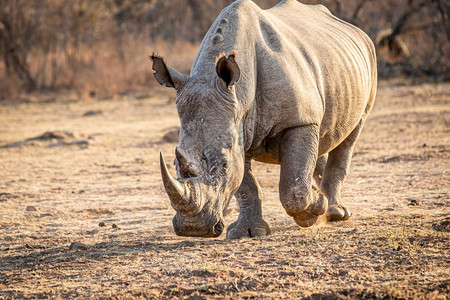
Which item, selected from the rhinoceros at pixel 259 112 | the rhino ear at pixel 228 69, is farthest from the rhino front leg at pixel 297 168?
the rhino ear at pixel 228 69

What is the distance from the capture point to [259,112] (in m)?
4.83

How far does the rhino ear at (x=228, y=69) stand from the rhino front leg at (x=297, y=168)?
73 centimetres

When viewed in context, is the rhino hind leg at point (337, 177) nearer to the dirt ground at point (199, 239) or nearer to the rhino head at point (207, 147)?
the dirt ground at point (199, 239)

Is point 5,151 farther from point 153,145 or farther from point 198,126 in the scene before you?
point 198,126

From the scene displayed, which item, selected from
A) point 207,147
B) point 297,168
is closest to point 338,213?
point 297,168

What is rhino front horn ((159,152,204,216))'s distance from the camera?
13.0 feet

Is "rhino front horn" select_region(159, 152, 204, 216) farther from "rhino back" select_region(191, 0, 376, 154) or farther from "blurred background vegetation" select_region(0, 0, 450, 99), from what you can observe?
"blurred background vegetation" select_region(0, 0, 450, 99)

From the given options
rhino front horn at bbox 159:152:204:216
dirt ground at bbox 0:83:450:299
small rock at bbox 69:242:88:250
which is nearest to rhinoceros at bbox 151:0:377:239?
rhino front horn at bbox 159:152:204:216

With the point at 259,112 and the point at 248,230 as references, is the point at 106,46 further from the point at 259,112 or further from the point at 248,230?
the point at 259,112

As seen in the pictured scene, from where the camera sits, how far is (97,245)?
5219 mm

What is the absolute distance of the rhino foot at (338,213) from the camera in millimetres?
5754

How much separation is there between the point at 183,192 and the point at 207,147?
0.42 meters

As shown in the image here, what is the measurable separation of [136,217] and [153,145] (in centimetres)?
425

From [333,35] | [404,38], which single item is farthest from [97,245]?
[404,38]
